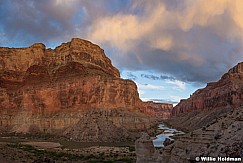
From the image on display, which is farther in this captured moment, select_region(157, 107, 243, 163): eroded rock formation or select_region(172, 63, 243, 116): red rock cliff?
select_region(172, 63, 243, 116): red rock cliff

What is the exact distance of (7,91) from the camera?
137 m

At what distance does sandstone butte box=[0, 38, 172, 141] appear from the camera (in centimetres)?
10312

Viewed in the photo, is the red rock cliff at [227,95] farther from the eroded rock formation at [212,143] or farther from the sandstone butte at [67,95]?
the eroded rock formation at [212,143]

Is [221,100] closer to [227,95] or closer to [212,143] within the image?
[227,95]

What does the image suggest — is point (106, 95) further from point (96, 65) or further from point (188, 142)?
point (188, 142)

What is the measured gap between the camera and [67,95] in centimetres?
12512

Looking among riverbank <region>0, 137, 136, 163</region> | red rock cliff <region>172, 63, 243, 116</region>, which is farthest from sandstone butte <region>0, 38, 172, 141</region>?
red rock cliff <region>172, 63, 243, 116</region>

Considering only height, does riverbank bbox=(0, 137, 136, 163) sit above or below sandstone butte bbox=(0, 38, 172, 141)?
below

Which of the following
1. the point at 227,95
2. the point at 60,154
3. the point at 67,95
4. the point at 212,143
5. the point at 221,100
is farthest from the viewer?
the point at 221,100

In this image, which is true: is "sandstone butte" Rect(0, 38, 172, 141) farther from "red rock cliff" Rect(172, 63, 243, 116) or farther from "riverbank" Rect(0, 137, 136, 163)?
"red rock cliff" Rect(172, 63, 243, 116)

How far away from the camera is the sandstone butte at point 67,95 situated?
338 feet

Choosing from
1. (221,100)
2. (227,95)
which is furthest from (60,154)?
(221,100)

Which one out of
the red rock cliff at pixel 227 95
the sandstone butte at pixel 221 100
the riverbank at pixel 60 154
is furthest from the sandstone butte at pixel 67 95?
the red rock cliff at pixel 227 95

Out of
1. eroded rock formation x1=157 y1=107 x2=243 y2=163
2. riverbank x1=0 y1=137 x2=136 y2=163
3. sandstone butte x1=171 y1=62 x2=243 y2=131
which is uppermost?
sandstone butte x1=171 y1=62 x2=243 y2=131
